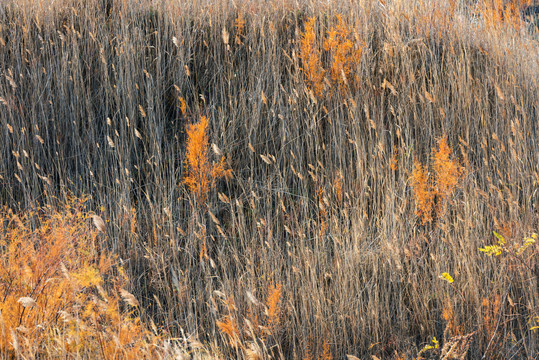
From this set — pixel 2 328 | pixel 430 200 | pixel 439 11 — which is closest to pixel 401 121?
pixel 430 200

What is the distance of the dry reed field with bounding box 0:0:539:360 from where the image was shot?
88.0 inches

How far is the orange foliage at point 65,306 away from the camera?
1.80 metres

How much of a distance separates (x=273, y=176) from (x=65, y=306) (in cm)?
165

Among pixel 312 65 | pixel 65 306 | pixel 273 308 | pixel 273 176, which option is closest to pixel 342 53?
pixel 312 65

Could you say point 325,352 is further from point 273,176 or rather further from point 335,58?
point 335,58

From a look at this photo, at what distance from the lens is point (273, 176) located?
324cm

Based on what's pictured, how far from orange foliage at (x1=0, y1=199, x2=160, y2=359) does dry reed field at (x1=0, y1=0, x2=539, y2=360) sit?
0.02m

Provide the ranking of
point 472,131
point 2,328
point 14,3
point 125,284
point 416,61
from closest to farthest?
point 2,328
point 125,284
point 472,131
point 416,61
point 14,3

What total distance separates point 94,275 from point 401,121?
243cm

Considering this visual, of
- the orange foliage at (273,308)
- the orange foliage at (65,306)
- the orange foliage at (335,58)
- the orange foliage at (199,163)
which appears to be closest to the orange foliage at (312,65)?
the orange foliage at (335,58)

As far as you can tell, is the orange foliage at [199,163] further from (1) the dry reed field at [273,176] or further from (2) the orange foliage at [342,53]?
(2) the orange foliage at [342,53]

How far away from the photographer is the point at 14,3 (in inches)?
152

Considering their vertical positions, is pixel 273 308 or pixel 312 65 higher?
pixel 312 65

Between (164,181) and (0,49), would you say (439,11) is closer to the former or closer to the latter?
(164,181)
